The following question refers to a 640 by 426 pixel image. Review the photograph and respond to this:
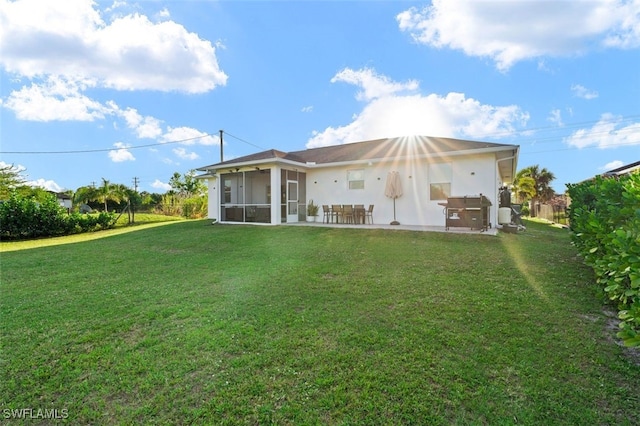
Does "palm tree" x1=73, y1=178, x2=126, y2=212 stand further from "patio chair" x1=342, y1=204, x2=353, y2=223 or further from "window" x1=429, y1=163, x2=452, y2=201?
"window" x1=429, y1=163, x2=452, y2=201

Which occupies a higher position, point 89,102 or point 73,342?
point 89,102

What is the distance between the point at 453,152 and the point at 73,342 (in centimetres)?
1196

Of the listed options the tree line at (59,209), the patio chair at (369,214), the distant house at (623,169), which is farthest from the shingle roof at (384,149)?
the distant house at (623,169)

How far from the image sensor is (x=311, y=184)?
15.7 meters

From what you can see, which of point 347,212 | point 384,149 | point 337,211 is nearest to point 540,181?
point 384,149

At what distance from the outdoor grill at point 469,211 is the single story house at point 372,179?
1.43 metres

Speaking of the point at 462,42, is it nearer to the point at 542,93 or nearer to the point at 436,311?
the point at 542,93

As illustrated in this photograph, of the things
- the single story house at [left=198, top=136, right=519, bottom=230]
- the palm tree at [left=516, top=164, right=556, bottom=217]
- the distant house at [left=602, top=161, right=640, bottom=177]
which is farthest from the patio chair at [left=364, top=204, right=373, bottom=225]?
the palm tree at [left=516, top=164, right=556, bottom=217]

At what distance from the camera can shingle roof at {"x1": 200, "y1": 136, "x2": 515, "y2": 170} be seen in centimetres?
1216

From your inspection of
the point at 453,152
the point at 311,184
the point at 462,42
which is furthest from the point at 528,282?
the point at 311,184
